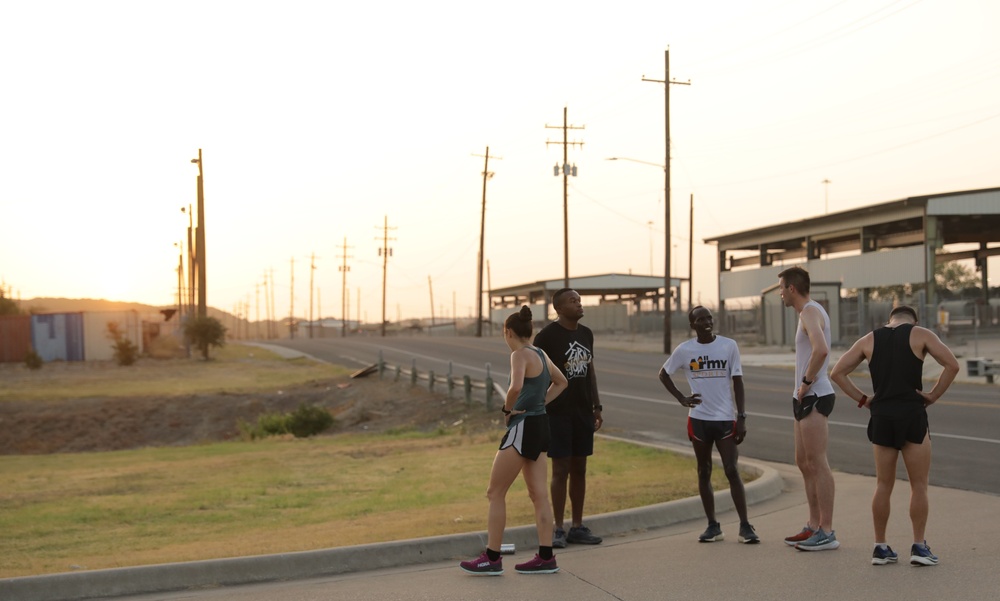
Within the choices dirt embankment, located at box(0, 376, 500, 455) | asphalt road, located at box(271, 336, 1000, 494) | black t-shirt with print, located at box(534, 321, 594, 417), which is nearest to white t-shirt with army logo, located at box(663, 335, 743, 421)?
black t-shirt with print, located at box(534, 321, 594, 417)

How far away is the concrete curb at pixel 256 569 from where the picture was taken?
698 cm

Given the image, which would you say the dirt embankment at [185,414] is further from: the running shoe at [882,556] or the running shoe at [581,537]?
the running shoe at [882,556]

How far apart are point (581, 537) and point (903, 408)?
2.78 metres

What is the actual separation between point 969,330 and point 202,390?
31.4 meters

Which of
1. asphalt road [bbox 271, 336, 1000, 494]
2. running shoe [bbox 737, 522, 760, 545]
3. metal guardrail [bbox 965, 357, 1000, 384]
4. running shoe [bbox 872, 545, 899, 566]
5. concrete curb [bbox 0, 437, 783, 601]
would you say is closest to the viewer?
concrete curb [bbox 0, 437, 783, 601]

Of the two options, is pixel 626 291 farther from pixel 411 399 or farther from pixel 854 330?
pixel 411 399

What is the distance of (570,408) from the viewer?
849 centimetres

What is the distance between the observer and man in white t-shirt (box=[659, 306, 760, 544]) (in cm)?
825

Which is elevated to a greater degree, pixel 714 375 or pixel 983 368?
pixel 714 375

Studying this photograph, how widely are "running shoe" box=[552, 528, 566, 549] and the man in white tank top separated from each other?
1.81 meters

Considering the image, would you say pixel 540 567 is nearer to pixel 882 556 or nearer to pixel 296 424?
pixel 882 556

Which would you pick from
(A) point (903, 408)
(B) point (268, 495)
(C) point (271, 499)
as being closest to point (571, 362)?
(A) point (903, 408)

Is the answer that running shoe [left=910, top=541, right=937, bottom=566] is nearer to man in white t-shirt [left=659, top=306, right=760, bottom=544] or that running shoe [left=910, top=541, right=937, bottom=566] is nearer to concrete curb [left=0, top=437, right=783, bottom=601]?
man in white t-shirt [left=659, top=306, right=760, bottom=544]

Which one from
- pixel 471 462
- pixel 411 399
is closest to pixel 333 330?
pixel 411 399
